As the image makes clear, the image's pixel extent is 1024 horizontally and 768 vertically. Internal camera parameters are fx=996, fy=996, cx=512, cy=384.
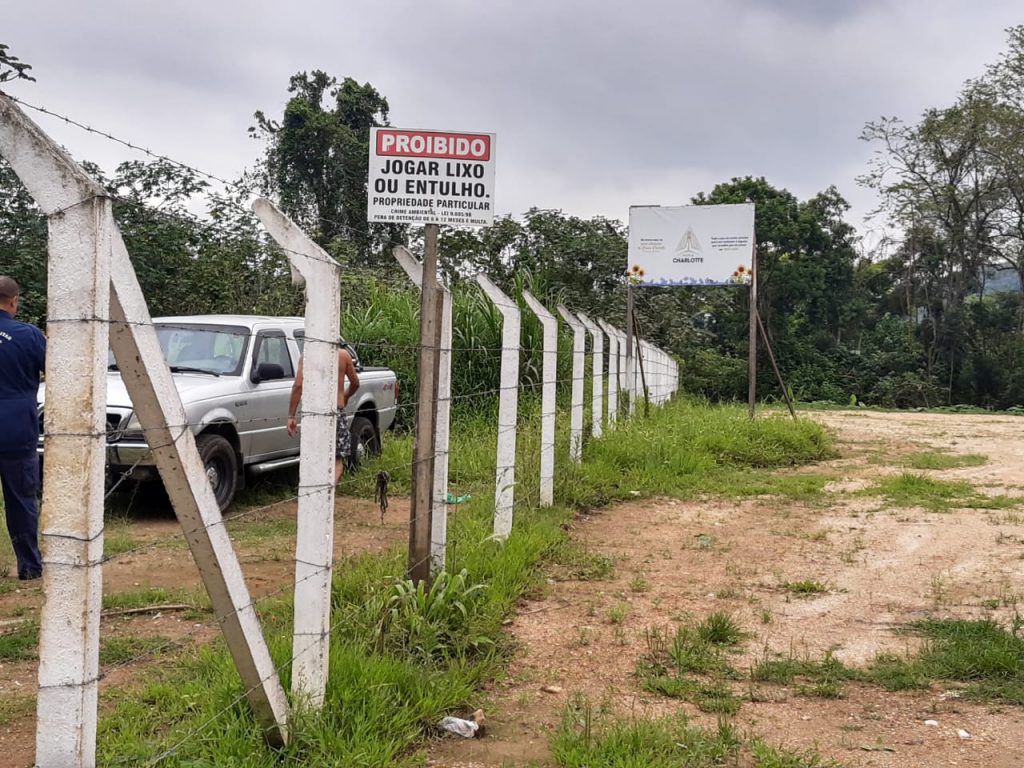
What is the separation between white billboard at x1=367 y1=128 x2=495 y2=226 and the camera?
4.97 meters

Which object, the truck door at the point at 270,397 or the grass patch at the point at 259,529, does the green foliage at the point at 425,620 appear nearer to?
the grass patch at the point at 259,529

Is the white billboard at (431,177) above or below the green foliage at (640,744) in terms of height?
above

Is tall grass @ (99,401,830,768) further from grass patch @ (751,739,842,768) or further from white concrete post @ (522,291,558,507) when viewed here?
grass patch @ (751,739,842,768)

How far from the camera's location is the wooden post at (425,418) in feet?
16.0

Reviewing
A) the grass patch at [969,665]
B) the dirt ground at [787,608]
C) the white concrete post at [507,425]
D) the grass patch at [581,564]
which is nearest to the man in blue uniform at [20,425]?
the white concrete post at [507,425]

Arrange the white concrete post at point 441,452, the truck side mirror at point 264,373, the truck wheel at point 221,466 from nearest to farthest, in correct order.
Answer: the white concrete post at point 441,452 → the truck wheel at point 221,466 → the truck side mirror at point 264,373

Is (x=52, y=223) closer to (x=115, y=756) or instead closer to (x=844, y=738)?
(x=115, y=756)

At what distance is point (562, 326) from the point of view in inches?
599

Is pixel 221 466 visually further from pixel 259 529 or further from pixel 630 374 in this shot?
pixel 630 374

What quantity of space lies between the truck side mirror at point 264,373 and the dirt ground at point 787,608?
293 centimetres

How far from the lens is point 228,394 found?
8.21 m

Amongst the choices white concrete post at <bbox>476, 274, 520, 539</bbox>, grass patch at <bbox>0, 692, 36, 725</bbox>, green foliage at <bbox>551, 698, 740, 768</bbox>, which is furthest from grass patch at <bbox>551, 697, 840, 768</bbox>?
white concrete post at <bbox>476, 274, 520, 539</bbox>

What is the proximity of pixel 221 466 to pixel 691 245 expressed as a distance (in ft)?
34.6

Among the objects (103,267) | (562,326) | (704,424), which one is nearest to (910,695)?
(103,267)
